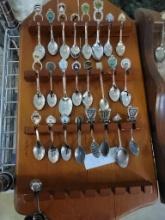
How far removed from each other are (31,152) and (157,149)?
13.6 inches

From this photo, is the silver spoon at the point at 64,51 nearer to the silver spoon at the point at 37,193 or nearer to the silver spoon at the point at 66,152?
the silver spoon at the point at 66,152

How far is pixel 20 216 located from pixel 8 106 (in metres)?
0.59

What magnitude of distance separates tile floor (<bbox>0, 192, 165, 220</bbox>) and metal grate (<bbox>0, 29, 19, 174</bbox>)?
510 millimetres

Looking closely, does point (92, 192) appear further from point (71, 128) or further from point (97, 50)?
point (97, 50)

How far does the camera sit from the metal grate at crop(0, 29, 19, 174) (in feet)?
3.33

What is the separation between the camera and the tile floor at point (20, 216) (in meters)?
1.48

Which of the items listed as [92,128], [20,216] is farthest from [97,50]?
[20,216]

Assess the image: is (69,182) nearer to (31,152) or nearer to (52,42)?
(31,152)

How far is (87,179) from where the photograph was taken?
92 cm

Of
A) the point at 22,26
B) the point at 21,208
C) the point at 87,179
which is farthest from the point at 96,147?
the point at 22,26

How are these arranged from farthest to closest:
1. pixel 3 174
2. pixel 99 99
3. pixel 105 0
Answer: pixel 105 0 < pixel 99 99 < pixel 3 174

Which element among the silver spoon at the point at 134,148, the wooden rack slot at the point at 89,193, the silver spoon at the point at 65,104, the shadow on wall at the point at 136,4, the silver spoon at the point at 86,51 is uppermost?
the shadow on wall at the point at 136,4

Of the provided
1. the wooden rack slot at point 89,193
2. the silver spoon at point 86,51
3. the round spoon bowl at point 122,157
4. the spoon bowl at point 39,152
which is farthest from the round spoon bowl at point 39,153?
the silver spoon at point 86,51

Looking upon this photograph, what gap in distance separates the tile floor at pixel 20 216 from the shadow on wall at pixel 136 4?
2.84ft
